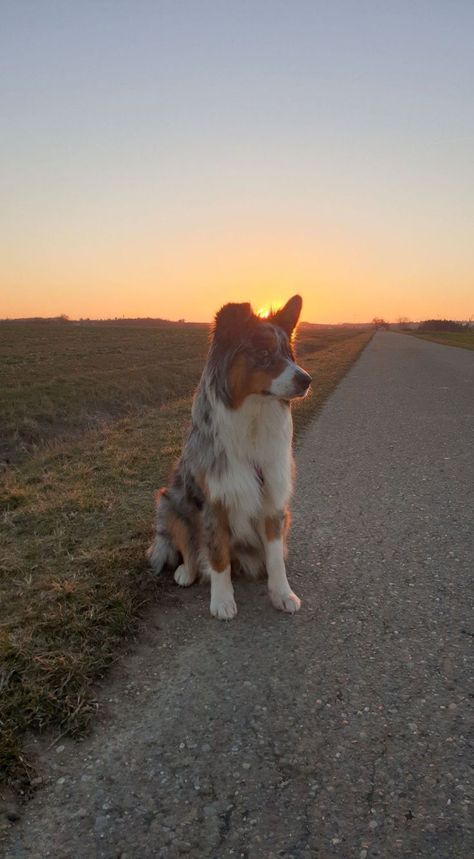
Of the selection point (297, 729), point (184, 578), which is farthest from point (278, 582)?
point (297, 729)

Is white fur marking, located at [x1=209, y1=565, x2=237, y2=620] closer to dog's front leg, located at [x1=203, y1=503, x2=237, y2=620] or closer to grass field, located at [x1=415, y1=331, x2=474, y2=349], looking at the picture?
dog's front leg, located at [x1=203, y1=503, x2=237, y2=620]

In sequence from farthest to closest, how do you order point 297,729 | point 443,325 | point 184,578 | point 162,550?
point 443,325 < point 162,550 < point 184,578 < point 297,729

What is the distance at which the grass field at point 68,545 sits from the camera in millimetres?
3102

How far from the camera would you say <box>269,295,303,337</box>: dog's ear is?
4.17 metres

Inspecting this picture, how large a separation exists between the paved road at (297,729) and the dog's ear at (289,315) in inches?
84.4

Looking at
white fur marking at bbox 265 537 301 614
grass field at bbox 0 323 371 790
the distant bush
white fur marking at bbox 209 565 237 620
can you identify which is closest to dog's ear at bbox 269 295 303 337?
white fur marking at bbox 265 537 301 614

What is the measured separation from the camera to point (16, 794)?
2.52 m

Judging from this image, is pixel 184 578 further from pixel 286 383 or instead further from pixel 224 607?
pixel 286 383

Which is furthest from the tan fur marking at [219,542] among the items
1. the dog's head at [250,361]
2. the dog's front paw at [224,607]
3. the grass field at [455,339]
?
the grass field at [455,339]

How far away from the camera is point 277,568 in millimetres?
4258

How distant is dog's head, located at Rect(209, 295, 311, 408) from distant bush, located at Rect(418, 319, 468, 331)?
98.4 m

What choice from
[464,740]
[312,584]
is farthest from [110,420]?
[464,740]

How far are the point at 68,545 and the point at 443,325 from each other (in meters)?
106

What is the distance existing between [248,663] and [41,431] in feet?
32.7
